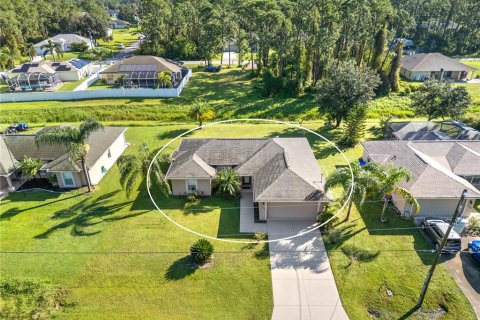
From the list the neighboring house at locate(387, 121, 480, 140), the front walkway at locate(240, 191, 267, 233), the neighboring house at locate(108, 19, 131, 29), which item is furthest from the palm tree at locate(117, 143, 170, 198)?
the neighboring house at locate(108, 19, 131, 29)

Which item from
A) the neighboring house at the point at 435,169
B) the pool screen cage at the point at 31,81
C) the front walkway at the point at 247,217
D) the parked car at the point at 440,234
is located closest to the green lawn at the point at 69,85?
the pool screen cage at the point at 31,81

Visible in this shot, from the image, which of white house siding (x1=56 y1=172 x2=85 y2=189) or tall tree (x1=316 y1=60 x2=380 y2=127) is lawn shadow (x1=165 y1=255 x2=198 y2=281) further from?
tall tree (x1=316 y1=60 x2=380 y2=127)

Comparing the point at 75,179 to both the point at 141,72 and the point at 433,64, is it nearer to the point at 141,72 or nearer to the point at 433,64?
the point at 141,72

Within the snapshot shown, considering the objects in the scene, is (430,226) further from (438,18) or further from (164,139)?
(438,18)

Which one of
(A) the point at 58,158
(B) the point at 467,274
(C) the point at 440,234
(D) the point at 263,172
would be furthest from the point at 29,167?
(B) the point at 467,274

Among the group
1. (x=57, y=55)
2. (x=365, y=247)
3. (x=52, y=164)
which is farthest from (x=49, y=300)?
(x=57, y=55)
